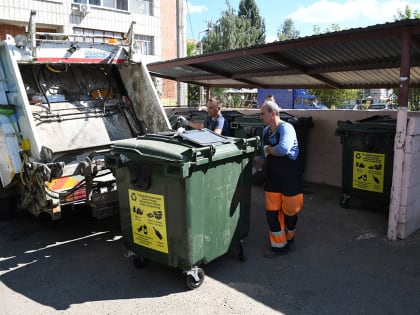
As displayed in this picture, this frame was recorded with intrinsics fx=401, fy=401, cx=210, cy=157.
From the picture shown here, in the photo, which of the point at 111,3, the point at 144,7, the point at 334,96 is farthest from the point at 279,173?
the point at 144,7

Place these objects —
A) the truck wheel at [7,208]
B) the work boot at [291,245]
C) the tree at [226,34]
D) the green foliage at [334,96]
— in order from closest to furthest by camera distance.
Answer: the work boot at [291,245] < the truck wheel at [7,208] < the green foliage at [334,96] < the tree at [226,34]

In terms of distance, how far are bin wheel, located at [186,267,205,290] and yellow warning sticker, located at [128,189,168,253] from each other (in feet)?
0.93

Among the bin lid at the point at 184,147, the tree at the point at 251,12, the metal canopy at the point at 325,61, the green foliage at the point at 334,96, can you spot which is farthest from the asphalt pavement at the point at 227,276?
the tree at the point at 251,12

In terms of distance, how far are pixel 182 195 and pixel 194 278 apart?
0.76 m

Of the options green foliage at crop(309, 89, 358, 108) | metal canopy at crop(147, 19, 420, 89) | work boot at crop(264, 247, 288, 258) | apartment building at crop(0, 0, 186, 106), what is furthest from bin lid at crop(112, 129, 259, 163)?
green foliage at crop(309, 89, 358, 108)

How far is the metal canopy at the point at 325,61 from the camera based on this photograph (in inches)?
178

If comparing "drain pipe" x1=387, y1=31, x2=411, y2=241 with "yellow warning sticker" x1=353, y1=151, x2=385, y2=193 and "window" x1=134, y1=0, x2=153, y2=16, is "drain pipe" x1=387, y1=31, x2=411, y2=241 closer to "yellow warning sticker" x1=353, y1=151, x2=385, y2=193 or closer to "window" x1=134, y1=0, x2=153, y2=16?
"yellow warning sticker" x1=353, y1=151, x2=385, y2=193

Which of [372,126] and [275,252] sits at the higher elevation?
[372,126]

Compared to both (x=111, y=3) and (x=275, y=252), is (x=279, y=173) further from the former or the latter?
(x=111, y=3)

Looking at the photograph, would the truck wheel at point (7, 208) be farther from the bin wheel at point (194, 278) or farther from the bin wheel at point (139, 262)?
the bin wheel at point (194, 278)

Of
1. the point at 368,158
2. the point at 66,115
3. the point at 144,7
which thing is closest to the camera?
the point at 66,115

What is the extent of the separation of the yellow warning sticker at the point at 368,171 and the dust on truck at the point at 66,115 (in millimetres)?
2716

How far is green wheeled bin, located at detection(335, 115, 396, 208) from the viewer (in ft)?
16.6

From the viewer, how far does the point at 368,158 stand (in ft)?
17.3
